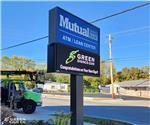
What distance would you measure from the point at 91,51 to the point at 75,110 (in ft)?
7.80

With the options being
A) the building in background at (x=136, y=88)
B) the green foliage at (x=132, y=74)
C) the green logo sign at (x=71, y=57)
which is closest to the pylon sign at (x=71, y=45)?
the green logo sign at (x=71, y=57)

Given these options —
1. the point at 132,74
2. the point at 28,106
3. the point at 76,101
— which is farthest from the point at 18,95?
the point at 132,74

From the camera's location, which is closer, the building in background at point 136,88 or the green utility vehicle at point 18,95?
the green utility vehicle at point 18,95

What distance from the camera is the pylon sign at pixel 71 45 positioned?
1086cm

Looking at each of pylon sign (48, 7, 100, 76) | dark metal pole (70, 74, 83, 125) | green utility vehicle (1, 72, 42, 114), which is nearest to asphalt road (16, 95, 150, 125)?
green utility vehicle (1, 72, 42, 114)

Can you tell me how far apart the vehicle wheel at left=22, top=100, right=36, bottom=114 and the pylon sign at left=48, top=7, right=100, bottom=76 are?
982 cm

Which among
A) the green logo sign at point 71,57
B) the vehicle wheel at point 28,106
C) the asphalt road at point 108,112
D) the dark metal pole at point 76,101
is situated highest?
the green logo sign at point 71,57

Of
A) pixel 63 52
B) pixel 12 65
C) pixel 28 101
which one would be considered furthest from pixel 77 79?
pixel 12 65

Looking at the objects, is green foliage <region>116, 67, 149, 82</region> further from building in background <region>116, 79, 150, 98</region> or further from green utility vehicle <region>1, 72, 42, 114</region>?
green utility vehicle <region>1, 72, 42, 114</region>

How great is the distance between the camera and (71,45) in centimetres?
1169

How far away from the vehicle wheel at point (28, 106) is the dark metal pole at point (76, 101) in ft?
34.8

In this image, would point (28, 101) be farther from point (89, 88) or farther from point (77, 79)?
point (89, 88)

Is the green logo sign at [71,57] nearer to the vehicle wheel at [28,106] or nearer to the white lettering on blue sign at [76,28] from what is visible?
the white lettering on blue sign at [76,28]

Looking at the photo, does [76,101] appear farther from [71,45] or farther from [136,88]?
[136,88]
